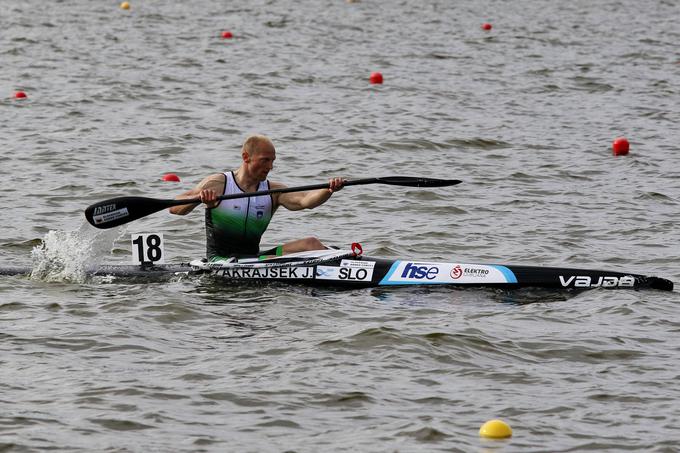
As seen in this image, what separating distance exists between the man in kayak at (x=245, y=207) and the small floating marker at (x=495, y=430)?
12.7 feet

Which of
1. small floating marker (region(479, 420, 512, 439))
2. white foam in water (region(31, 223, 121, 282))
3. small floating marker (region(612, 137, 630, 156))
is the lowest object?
small floating marker (region(479, 420, 512, 439))

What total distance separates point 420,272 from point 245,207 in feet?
5.65

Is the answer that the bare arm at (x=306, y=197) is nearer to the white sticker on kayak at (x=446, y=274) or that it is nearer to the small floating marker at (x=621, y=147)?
the white sticker on kayak at (x=446, y=274)

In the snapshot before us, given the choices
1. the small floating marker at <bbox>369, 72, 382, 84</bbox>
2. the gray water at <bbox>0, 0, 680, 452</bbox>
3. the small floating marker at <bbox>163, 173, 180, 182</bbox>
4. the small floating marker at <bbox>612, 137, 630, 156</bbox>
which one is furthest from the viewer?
the small floating marker at <bbox>369, 72, 382, 84</bbox>

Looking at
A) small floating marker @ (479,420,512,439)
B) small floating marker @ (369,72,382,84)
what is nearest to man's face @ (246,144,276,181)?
small floating marker @ (479,420,512,439)

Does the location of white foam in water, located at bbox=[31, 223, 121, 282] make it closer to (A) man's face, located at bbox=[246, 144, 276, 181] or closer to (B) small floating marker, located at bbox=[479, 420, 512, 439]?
(A) man's face, located at bbox=[246, 144, 276, 181]

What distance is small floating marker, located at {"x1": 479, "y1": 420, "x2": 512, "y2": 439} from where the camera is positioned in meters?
7.62

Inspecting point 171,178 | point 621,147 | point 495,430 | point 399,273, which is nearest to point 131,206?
point 399,273

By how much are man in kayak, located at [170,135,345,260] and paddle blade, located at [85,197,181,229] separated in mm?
325

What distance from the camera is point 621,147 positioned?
18203 millimetres

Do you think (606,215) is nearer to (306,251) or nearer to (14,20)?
(306,251)

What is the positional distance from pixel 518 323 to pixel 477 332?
1.77 feet

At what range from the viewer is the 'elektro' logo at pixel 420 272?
11.1 metres

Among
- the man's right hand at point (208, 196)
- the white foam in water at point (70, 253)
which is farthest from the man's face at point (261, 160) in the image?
the white foam in water at point (70, 253)
